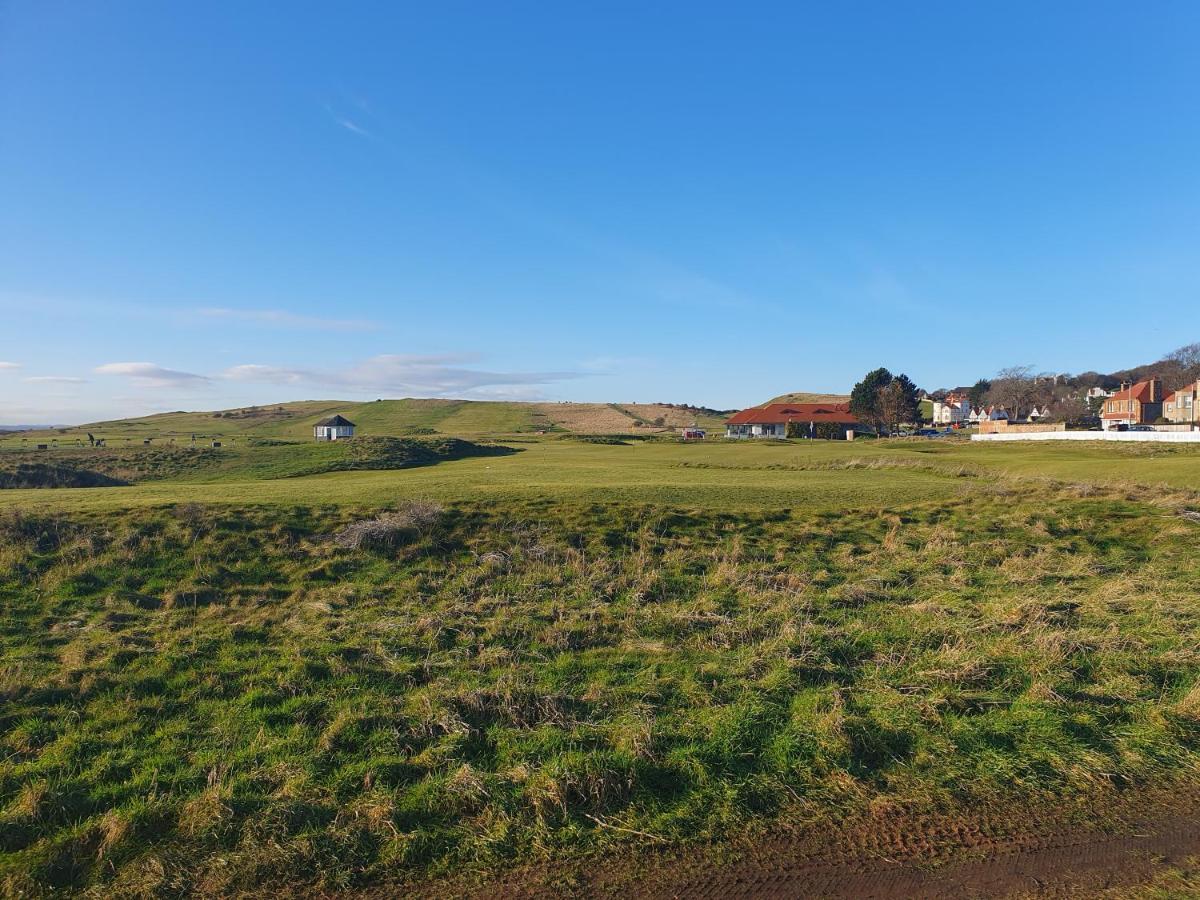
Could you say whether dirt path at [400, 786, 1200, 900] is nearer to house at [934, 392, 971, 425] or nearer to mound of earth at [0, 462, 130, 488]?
mound of earth at [0, 462, 130, 488]

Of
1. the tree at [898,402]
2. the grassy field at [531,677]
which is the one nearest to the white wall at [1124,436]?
the tree at [898,402]

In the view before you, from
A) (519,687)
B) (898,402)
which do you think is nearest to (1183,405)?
(898,402)

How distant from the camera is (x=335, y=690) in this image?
31.4ft

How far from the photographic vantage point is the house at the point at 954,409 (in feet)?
547

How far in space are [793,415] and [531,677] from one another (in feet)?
376

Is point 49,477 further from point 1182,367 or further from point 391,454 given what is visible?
point 1182,367

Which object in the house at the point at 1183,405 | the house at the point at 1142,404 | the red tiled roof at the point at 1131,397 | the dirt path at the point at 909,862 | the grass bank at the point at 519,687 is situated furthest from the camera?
the red tiled roof at the point at 1131,397

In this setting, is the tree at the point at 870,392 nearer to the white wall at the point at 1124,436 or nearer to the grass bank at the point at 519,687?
the white wall at the point at 1124,436

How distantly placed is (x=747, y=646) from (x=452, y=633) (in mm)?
4742

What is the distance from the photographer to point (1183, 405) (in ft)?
310

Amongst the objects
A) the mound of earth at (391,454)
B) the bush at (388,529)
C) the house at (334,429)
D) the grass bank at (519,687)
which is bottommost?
the grass bank at (519,687)

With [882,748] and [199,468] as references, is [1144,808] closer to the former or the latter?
[882,748]

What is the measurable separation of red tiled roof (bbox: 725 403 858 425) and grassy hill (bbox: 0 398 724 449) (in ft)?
56.0

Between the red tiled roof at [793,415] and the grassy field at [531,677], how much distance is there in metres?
98.8
